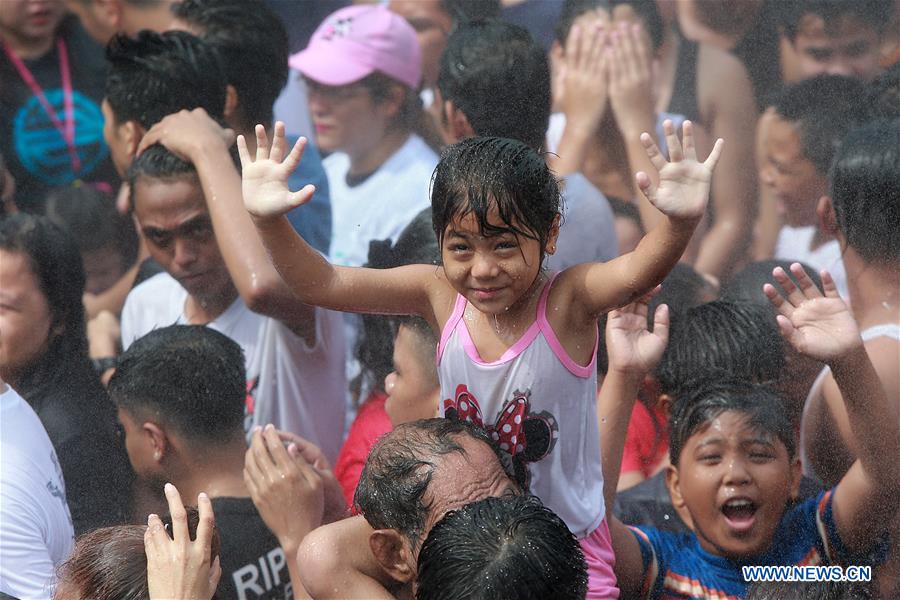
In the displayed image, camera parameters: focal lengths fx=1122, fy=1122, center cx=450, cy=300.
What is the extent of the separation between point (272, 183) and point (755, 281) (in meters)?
1.65

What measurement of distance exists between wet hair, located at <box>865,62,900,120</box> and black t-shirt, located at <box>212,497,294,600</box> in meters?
2.36

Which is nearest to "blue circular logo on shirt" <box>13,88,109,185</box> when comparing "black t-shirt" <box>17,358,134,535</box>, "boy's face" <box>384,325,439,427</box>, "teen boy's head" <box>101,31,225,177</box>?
"teen boy's head" <box>101,31,225,177</box>

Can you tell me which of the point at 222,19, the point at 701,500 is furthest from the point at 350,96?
the point at 701,500

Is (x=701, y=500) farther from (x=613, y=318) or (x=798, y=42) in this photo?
(x=798, y=42)

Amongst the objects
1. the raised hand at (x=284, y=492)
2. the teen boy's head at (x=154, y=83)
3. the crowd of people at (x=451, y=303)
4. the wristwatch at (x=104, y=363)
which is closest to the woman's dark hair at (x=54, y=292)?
the crowd of people at (x=451, y=303)

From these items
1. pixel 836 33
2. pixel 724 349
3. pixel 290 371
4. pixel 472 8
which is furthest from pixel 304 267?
pixel 836 33

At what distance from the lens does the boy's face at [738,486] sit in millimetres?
2535

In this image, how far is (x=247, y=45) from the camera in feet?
12.4

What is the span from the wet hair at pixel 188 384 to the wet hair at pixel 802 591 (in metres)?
1.37

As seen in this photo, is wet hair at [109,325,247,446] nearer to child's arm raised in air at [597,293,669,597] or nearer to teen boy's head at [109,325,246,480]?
teen boy's head at [109,325,246,480]

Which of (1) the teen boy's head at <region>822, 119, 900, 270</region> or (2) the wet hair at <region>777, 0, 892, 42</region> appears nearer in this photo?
(1) the teen boy's head at <region>822, 119, 900, 270</region>

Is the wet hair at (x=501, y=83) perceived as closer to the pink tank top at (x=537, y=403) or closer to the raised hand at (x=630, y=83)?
the raised hand at (x=630, y=83)

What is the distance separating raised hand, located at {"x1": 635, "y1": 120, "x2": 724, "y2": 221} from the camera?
7.34ft

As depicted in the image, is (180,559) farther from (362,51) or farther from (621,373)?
(362,51)
